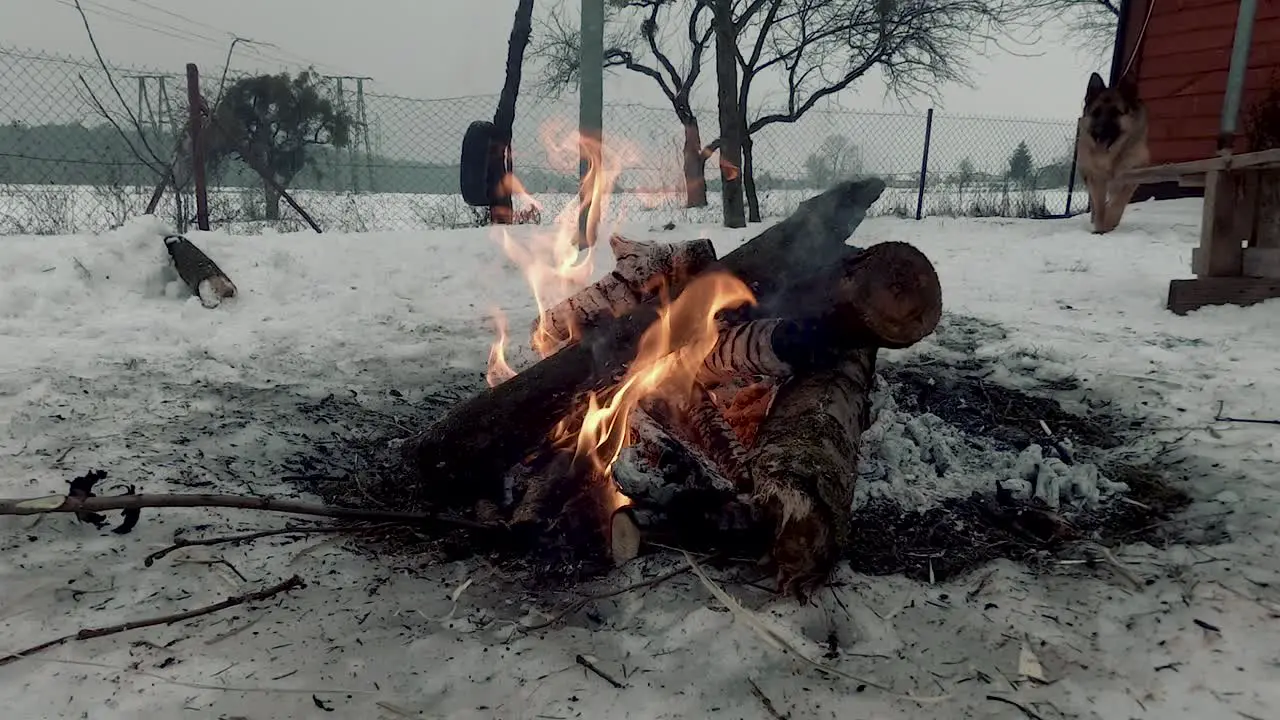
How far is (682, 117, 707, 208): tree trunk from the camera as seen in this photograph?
53.8ft

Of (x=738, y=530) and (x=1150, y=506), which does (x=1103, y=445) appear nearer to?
(x=1150, y=506)

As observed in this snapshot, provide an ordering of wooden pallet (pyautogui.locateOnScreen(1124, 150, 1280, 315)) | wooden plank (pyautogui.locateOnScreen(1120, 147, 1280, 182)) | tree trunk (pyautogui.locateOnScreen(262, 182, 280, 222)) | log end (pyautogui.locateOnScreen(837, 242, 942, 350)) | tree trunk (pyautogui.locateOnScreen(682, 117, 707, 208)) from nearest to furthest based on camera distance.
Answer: log end (pyautogui.locateOnScreen(837, 242, 942, 350)), wooden plank (pyautogui.locateOnScreen(1120, 147, 1280, 182)), wooden pallet (pyautogui.locateOnScreen(1124, 150, 1280, 315)), tree trunk (pyautogui.locateOnScreen(262, 182, 280, 222)), tree trunk (pyautogui.locateOnScreen(682, 117, 707, 208))

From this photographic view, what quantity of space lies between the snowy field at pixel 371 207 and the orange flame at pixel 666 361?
812 centimetres

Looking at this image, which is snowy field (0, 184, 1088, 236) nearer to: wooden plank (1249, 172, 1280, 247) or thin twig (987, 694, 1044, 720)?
wooden plank (1249, 172, 1280, 247)

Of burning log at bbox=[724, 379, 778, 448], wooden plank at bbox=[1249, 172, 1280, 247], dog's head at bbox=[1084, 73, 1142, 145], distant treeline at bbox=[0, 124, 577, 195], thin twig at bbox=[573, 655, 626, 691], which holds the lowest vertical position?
thin twig at bbox=[573, 655, 626, 691]

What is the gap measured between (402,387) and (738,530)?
2.49 meters

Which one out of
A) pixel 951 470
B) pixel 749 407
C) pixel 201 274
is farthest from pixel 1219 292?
pixel 201 274

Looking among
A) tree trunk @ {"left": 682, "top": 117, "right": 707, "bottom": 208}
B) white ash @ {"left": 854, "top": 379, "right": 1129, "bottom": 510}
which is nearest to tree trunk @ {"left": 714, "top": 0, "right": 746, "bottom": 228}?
tree trunk @ {"left": 682, "top": 117, "right": 707, "bottom": 208}

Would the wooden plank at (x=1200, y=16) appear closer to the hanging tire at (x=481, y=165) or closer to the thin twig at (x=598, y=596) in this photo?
the hanging tire at (x=481, y=165)

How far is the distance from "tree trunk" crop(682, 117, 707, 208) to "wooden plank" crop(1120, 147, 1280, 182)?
11073 millimetres

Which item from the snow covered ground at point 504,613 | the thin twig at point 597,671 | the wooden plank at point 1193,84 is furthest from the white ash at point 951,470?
the wooden plank at point 1193,84

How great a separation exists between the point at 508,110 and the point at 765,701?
34.5ft

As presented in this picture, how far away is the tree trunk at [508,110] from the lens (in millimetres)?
9398

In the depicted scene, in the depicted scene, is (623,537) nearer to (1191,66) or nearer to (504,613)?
(504,613)
